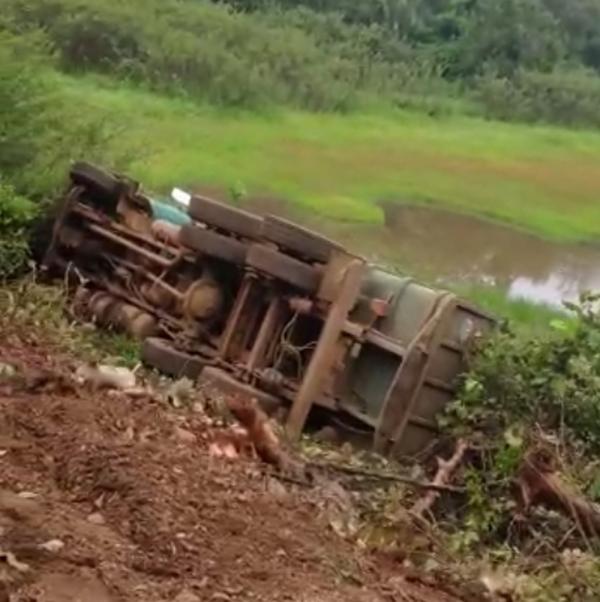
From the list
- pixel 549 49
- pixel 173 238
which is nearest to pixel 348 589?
pixel 173 238

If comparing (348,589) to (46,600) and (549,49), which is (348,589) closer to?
(46,600)

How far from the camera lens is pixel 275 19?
40312mm

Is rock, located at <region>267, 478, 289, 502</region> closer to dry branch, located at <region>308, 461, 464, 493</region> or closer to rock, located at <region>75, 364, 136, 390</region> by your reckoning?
dry branch, located at <region>308, 461, 464, 493</region>

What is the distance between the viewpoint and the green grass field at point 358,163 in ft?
77.3

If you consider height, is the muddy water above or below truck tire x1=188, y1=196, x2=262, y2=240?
below

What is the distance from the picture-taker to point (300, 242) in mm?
8078

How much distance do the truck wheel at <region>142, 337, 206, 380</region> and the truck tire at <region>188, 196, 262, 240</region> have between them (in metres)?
0.75

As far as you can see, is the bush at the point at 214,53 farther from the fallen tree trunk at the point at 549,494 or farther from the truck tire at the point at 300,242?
the fallen tree trunk at the point at 549,494

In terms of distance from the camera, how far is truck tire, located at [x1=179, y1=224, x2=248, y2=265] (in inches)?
330

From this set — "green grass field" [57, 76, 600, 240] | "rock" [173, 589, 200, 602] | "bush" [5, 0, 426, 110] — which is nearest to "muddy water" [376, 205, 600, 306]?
"green grass field" [57, 76, 600, 240]

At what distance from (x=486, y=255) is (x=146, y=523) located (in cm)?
1953

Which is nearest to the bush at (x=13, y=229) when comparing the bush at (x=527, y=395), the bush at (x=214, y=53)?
the bush at (x=527, y=395)

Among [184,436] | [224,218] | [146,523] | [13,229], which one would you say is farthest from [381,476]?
[13,229]

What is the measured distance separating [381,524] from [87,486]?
1596 millimetres
